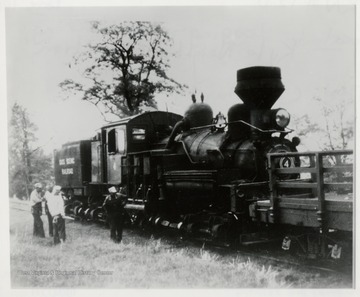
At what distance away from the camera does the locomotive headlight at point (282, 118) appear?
26.1 ft

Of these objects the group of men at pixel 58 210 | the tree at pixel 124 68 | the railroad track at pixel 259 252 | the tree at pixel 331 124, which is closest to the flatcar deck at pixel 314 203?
the tree at pixel 331 124

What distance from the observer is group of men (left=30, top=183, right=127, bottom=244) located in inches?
357

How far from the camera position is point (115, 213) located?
9461 mm

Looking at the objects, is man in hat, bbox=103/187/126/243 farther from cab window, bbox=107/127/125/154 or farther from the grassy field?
cab window, bbox=107/127/125/154

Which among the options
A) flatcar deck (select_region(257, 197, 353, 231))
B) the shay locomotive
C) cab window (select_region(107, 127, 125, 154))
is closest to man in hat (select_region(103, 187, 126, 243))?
the shay locomotive

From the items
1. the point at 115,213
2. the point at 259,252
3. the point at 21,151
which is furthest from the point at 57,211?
the point at 259,252

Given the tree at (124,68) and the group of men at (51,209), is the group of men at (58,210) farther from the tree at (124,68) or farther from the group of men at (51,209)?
the tree at (124,68)

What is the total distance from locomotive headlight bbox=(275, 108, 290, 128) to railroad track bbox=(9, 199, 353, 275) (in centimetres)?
213

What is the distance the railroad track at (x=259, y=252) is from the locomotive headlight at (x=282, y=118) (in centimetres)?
213

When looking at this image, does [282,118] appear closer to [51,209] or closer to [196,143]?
[196,143]

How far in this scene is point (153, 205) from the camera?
951 centimetres

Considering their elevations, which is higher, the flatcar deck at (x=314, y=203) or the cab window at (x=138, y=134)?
the cab window at (x=138, y=134)

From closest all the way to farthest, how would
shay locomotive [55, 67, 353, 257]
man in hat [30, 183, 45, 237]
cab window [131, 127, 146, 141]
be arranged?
shay locomotive [55, 67, 353, 257], man in hat [30, 183, 45, 237], cab window [131, 127, 146, 141]

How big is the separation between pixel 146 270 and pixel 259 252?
79.2 inches
